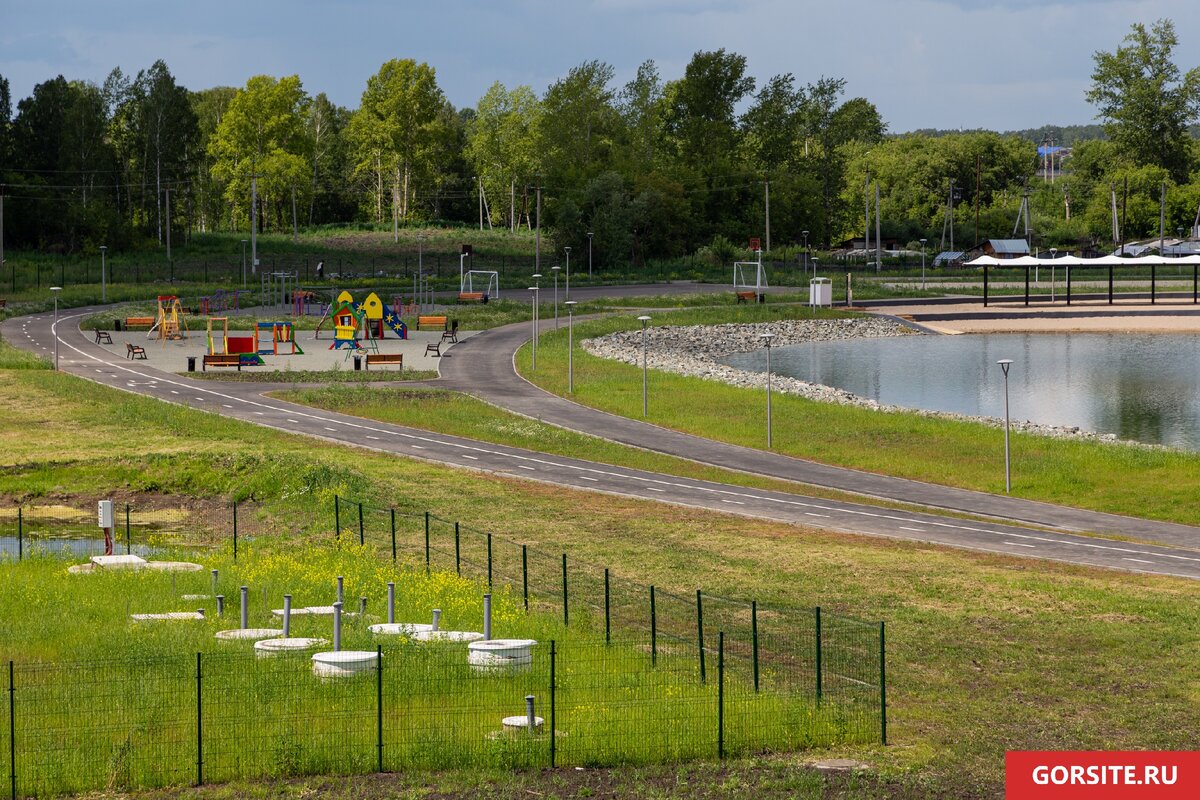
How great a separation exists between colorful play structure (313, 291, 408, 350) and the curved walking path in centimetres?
1036

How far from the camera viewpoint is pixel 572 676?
84.4ft

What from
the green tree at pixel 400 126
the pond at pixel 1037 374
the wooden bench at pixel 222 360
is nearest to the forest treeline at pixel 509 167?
the green tree at pixel 400 126

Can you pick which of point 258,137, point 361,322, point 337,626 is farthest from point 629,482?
point 258,137

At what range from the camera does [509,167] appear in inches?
7490

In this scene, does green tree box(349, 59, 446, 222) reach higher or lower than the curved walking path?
higher

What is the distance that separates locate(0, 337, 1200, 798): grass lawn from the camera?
22.6 meters

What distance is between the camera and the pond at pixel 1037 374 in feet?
265

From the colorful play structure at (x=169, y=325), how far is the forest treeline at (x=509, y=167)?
47.7 meters

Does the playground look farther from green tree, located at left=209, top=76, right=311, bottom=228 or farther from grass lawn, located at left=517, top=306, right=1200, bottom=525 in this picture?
green tree, located at left=209, top=76, right=311, bottom=228

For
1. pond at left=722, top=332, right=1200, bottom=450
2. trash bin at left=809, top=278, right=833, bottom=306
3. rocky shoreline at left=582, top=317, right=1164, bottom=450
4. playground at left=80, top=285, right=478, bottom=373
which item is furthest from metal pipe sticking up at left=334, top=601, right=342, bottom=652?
trash bin at left=809, top=278, right=833, bottom=306

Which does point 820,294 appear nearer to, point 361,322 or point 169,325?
point 361,322

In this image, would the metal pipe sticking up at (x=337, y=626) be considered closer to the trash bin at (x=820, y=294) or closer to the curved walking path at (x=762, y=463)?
the curved walking path at (x=762, y=463)

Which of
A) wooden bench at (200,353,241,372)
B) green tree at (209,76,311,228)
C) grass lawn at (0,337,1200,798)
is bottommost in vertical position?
grass lawn at (0,337,1200,798)

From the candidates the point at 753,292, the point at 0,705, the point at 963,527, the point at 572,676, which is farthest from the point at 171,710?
the point at 753,292
